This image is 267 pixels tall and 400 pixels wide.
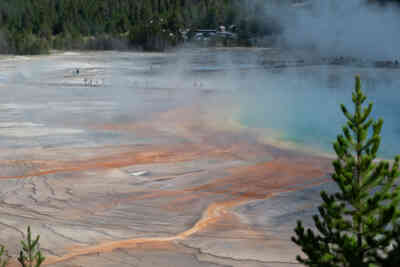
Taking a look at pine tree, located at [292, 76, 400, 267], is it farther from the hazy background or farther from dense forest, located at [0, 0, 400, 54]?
dense forest, located at [0, 0, 400, 54]

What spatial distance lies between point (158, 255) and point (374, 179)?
205 inches

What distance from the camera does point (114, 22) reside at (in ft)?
271

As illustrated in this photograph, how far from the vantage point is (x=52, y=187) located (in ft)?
43.6

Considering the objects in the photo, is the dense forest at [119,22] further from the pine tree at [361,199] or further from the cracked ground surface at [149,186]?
the pine tree at [361,199]

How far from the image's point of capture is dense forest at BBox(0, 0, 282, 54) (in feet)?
220

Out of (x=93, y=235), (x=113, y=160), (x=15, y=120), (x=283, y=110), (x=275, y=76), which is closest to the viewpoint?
(x=93, y=235)

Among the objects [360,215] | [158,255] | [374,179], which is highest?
[374,179]

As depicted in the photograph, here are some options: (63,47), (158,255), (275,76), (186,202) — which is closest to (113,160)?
(186,202)

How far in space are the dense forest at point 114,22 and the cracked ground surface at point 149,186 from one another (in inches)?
1745

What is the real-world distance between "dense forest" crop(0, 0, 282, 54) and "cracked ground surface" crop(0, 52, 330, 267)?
44.3m

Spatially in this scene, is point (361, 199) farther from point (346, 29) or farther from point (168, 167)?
point (346, 29)

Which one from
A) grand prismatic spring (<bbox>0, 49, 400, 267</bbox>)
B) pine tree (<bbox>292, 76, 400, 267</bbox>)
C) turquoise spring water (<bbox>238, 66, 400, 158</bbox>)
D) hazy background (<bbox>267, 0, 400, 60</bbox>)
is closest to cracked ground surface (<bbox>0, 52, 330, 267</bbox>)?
grand prismatic spring (<bbox>0, 49, 400, 267</bbox>)

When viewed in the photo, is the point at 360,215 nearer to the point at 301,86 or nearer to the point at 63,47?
the point at 301,86

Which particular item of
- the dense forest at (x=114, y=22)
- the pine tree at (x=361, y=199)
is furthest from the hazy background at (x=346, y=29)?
the pine tree at (x=361, y=199)
